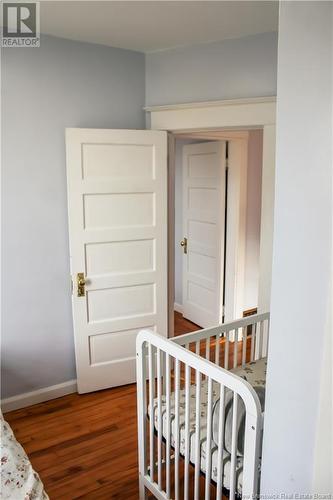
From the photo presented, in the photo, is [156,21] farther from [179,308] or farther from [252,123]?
[179,308]

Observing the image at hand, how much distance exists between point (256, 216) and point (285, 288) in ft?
10.7

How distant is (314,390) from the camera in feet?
4.02

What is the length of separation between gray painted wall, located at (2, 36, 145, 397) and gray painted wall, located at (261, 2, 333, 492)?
203 cm

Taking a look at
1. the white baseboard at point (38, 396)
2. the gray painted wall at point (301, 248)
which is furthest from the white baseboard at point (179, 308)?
the gray painted wall at point (301, 248)

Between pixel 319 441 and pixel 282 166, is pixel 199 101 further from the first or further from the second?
pixel 319 441

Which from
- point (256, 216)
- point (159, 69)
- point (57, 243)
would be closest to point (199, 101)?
point (159, 69)

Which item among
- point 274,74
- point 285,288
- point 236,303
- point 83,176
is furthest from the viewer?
point 236,303

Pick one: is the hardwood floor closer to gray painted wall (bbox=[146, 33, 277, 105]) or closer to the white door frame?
the white door frame

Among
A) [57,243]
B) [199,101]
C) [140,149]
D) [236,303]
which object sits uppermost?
[199,101]

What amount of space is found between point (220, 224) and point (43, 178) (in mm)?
1831

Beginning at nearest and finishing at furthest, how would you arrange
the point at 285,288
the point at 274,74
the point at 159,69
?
the point at 285,288 < the point at 274,74 < the point at 159,69

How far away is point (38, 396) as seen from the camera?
10.2 feet

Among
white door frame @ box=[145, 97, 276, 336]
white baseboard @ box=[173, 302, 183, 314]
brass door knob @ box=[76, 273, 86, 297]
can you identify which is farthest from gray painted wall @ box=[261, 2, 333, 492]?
white baseboard @ box=[173, 302, 183, 314]

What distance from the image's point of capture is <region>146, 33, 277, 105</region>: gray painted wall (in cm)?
266
